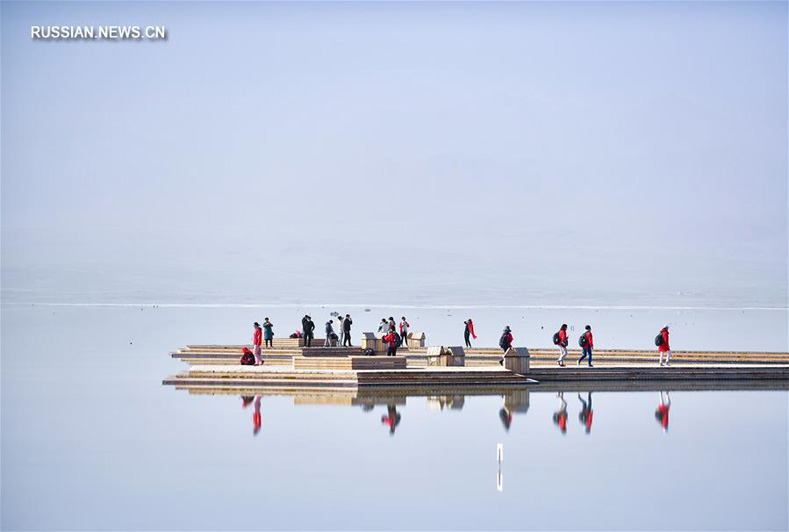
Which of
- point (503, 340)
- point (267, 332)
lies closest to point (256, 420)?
point (503, 340)

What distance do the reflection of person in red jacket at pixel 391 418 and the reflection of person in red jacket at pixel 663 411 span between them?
6833mm

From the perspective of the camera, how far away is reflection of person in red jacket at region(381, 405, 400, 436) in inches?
1325

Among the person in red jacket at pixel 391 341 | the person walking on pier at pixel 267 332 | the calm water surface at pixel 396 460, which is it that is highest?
the person walking on pier at pixel 267 332

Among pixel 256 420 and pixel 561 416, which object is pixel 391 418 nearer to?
pixel 256 420

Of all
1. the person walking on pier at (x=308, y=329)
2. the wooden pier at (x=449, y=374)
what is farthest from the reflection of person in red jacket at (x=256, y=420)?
the person walking on pier at (x=308, y=329)

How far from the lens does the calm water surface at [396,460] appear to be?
81.8ft

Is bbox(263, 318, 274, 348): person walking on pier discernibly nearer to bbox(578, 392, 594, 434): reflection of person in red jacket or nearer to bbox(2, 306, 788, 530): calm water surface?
bbox(2, 306, 788, 530): calm water surface

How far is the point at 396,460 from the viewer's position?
29484mm

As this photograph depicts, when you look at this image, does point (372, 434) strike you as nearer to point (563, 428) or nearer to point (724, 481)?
point (563, 428)

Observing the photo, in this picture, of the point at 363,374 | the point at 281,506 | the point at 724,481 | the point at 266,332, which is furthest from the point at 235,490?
the point at 266,332

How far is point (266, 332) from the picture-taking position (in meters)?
55.8

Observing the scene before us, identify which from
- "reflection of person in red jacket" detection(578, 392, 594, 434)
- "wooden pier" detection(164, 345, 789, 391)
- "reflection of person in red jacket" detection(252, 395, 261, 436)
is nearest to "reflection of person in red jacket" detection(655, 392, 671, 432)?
"reflection of person in red jacket" detection(578, 392, 594, 434)

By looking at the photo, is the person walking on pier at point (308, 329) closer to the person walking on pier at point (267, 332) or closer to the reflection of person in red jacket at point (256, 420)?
the person walking on pier at point (267, 332)

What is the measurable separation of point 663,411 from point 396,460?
10.8 meters
